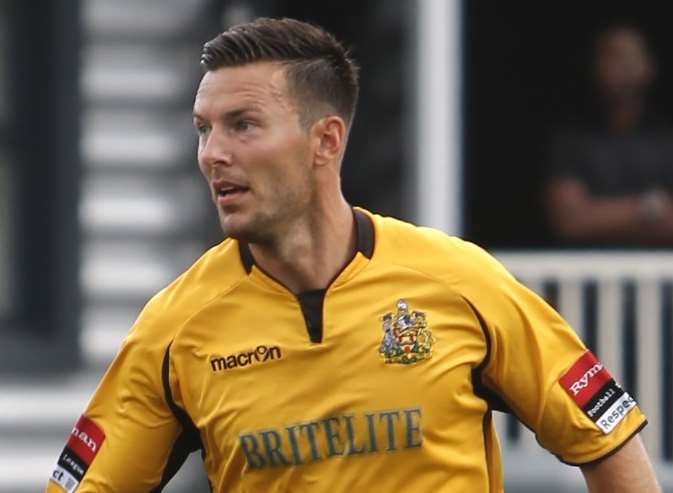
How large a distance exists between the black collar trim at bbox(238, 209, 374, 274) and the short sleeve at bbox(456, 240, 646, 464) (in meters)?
0.22

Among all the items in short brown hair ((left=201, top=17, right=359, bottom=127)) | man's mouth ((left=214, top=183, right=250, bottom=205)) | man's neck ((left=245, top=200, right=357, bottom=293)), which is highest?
short brown hair ((left=201, top=17, right=359, bottom=127))

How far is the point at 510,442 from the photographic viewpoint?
32.9 ft

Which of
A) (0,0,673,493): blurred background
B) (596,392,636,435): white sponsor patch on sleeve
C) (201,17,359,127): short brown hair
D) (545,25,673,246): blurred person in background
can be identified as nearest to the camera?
(201,17,359,127): short brown hair

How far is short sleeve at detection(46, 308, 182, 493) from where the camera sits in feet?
16.4

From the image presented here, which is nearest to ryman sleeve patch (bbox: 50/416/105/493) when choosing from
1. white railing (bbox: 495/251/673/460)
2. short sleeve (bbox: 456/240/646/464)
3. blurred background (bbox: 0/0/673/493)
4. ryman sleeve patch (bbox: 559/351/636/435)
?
short sleeve (bbox: 456/240/646/464)

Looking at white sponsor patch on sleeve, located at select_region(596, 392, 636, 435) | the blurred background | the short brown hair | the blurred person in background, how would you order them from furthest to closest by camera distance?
the blurred person in background, the blurred background, white sponsor patch on sleeve, located at select_region(596, 392, 636, 435), the short brown hair

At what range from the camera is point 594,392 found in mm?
4996

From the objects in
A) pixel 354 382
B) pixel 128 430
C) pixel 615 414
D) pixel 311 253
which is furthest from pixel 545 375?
pixel 128 430

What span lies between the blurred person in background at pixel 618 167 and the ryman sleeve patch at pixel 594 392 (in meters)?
4.76

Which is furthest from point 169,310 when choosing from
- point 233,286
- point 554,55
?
point 554,55

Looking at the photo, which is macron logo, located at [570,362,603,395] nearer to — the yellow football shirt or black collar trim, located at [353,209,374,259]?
the yellow football shirt

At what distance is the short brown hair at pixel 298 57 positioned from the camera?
4898 millimetres

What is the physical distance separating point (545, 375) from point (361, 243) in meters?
0.49

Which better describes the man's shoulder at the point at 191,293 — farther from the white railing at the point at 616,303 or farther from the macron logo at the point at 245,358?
the white railing at the point at 616,303
